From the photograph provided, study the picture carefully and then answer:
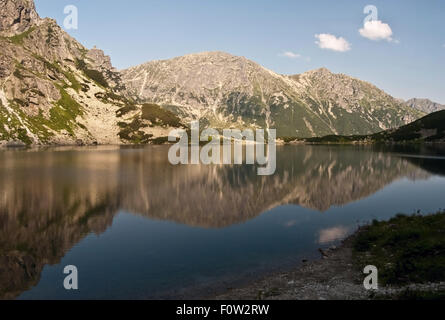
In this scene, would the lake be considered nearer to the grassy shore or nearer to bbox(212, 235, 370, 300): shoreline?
bbox(212, 235, 370, 300): shoreline

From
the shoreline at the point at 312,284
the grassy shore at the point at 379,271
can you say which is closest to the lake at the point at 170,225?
the shoreline at the point at 312,284

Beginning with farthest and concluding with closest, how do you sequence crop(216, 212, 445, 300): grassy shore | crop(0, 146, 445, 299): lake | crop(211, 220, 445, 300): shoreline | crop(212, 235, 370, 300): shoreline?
1. crop(0, 146, 445, 299): lake
2. crop(212, 235, 370, 300): shoreline
3. crop(216, 212, 445, 300): grassy shore
4. crop(211, 220, 445, 300): shoreline

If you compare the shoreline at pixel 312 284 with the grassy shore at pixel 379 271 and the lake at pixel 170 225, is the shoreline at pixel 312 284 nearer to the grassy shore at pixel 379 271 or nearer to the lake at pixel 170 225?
the grassy shore at pixel 379 271

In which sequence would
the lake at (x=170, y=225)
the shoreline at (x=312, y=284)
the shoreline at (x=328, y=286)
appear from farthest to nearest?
the lake at (x=170, y=225), the shoreline at (x=312, y=284), the shoreline at (x=328, y=286)

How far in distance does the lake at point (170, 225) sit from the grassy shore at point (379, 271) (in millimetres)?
3108

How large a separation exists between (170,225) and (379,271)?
31.3 meters

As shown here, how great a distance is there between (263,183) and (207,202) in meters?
25.7

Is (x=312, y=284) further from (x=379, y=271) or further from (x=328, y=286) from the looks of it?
(x=379, y=271)

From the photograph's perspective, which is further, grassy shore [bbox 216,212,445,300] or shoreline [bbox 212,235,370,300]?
shoreline [bbox 212,235,370,300]

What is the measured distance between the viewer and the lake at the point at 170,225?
3083cm

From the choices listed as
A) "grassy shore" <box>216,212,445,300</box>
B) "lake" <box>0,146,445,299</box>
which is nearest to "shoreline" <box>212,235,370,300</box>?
"grassy shore" <box>216,212,445,300</box>

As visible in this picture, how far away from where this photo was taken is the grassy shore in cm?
2355

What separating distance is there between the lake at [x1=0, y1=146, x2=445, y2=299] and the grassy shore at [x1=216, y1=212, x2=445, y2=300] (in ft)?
10.2
